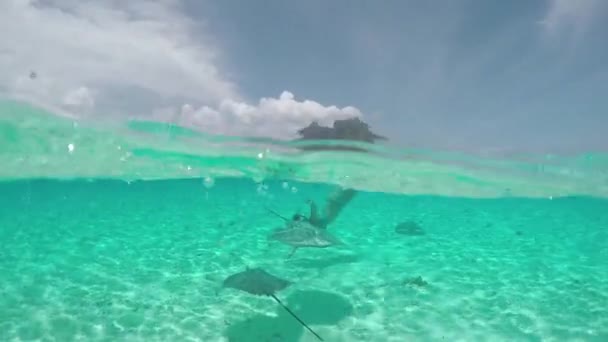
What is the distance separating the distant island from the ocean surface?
170cm

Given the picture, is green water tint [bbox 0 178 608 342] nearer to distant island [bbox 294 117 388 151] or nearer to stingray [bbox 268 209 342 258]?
stingray [bbox 268 209 342 258]

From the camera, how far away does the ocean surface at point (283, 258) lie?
986cm

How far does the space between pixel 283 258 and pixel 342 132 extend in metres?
7.61

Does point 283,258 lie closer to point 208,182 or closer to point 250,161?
point 250,161

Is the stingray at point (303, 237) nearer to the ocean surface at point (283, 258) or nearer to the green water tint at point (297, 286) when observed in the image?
the ocean surface at point (283, 258)

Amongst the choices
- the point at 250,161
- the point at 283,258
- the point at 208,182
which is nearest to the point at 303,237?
the point at 283,258

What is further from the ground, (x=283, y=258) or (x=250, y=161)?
(x=250, y=161)

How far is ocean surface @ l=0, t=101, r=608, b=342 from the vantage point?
9859mm

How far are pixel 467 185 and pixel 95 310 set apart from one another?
2863 cm

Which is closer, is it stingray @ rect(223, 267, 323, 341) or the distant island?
stingray @ rect(223, 267, 323, 341)

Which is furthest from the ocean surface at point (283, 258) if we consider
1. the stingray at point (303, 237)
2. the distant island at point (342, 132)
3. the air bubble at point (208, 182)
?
the air bubble at point (208, 182)

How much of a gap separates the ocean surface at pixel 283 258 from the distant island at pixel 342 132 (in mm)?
1705

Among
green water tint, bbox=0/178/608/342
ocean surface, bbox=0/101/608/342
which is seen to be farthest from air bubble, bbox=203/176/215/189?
green water tint, bbox=0/178/608/342

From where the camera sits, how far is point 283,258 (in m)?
15.3
